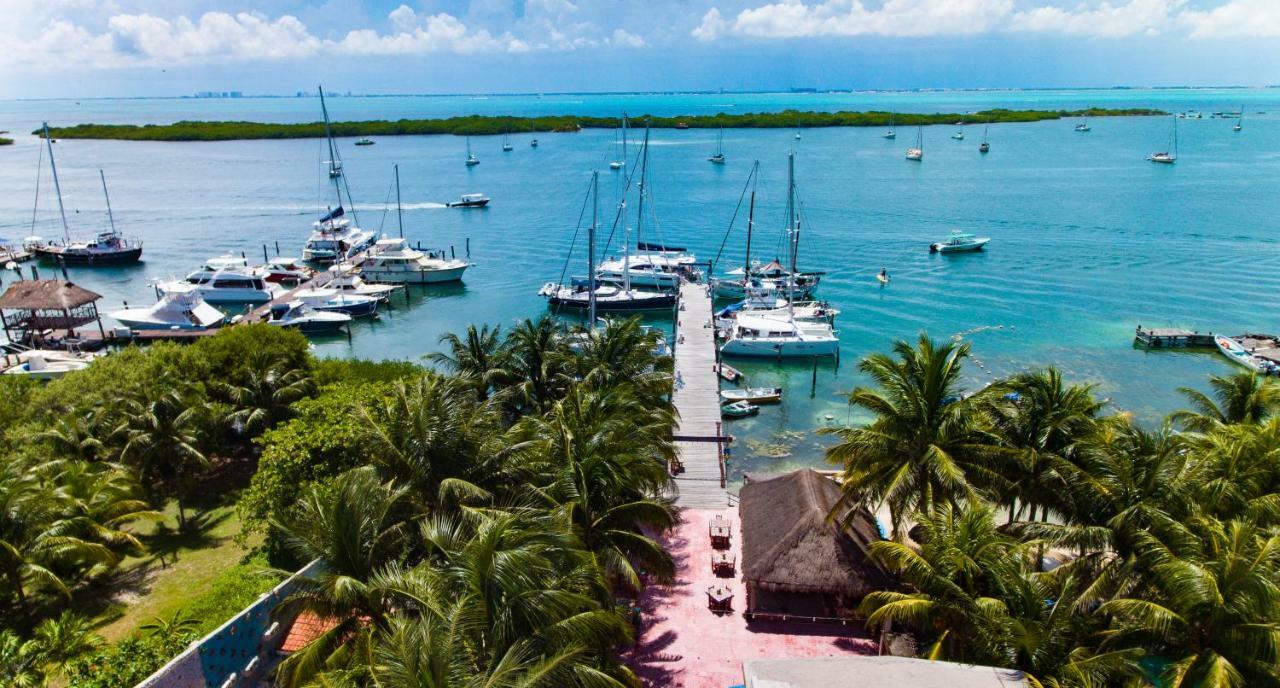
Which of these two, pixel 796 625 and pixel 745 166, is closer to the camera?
pixel 796 625

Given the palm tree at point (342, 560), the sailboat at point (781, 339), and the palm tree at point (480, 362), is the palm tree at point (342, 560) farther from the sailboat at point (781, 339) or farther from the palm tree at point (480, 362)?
the sailboat at point (781, 339)

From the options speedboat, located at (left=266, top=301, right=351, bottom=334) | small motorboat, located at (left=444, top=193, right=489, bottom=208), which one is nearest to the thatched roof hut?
speedboat, located at (left=266, top=301, right=351, bottom=334)

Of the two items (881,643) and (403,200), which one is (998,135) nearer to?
(403,200)

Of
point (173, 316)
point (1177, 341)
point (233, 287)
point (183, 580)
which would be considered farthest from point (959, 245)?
point (183, 580)

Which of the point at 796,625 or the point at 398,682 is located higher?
the point at 398,682

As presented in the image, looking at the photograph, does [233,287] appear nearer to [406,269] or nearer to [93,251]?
[406,269]

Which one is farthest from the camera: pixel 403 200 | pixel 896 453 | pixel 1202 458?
pixel 403 200

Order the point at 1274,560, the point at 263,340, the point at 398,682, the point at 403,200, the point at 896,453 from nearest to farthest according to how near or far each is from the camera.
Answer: the point at 398,682 → the point at 1274,560 → the point at 896,453 → the point at 263,340 → the point at 403,200

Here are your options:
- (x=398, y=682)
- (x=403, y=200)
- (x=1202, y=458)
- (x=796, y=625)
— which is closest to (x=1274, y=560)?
(x=1202, y=458)
